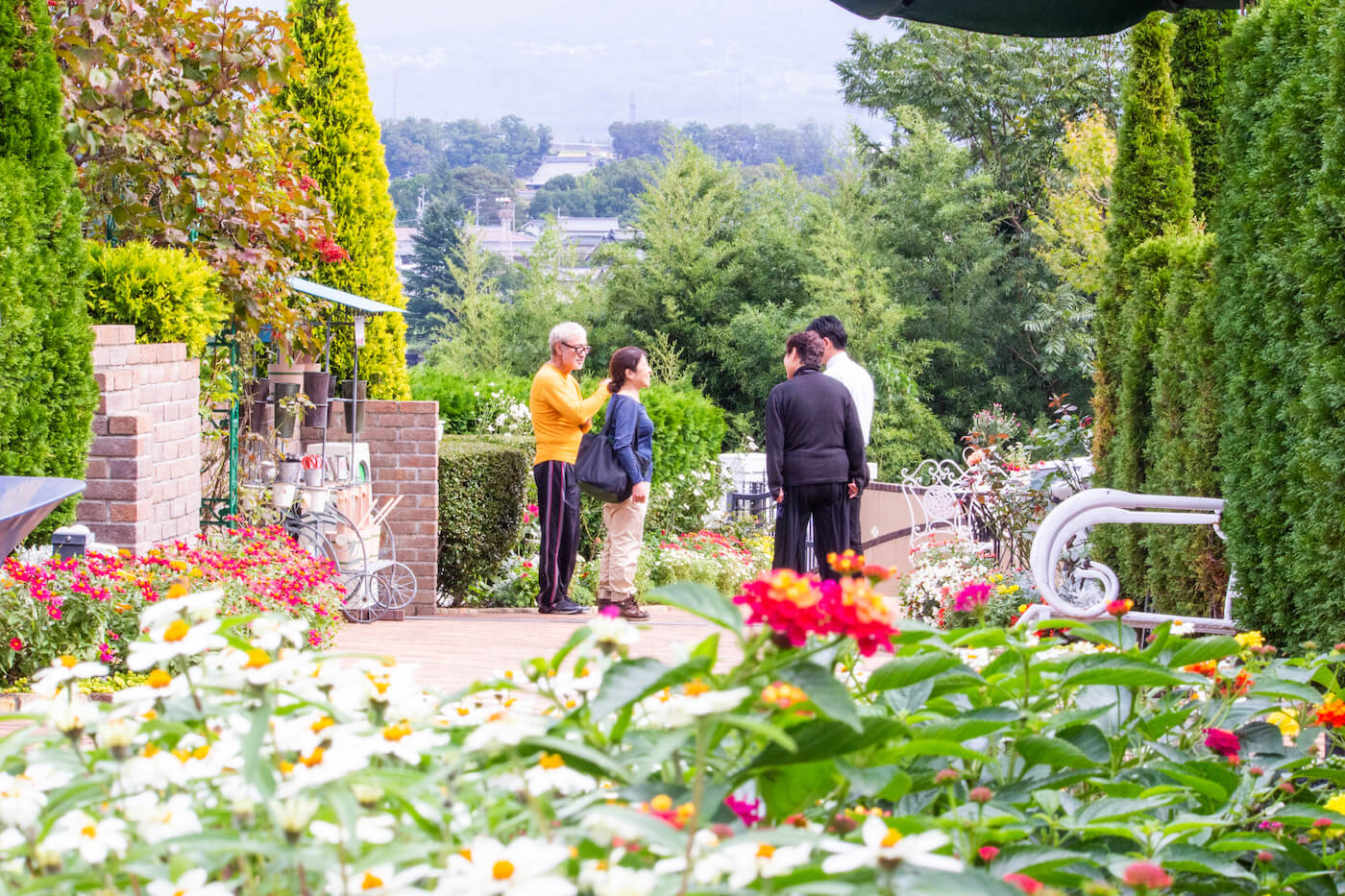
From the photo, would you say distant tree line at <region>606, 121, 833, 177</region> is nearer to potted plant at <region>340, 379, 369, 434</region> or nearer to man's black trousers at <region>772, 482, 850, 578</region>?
potted plant at <region>340, 379, 369, 434</region>

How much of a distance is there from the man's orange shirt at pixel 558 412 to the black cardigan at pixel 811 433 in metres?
1.45

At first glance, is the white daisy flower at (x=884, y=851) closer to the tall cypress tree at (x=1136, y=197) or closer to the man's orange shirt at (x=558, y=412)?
the tall cypress tree at (x=1136, y=197)

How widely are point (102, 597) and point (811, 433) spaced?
296cm

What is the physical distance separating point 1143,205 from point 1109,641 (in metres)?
5.08

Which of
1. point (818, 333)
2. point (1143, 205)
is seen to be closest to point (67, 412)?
point (818, 333)

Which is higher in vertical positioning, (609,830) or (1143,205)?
(1143,205)

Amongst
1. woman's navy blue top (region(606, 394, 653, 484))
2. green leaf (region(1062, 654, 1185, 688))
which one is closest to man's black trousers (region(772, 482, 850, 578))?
woman's navy blue top (region(606, 394, 653, 484))

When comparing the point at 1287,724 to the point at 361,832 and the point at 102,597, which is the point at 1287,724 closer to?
the point at 361,832

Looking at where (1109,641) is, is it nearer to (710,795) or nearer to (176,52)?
(710,795)

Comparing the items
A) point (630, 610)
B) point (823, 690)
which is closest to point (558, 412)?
point (630, 610)

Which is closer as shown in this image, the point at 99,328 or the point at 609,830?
the point at 609,830

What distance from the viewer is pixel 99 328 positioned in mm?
5008

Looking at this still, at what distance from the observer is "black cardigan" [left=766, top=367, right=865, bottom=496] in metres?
5.47

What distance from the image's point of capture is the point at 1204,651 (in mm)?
1543
